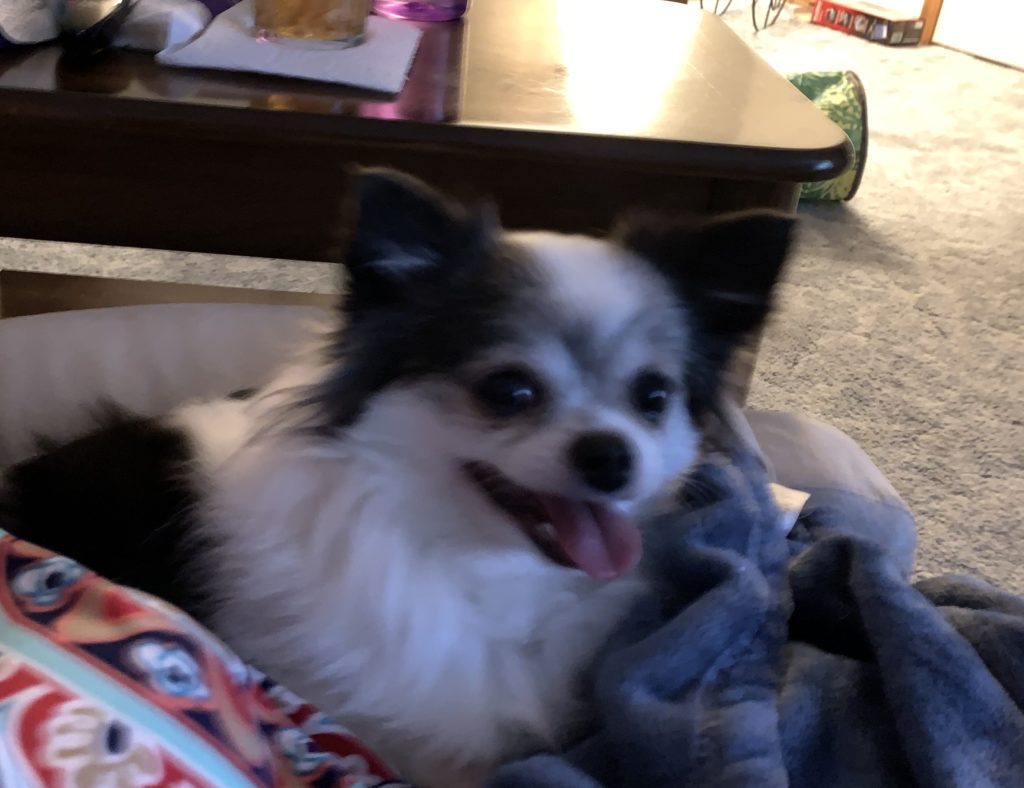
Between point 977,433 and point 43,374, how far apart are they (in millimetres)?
1802

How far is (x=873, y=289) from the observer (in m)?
2.67

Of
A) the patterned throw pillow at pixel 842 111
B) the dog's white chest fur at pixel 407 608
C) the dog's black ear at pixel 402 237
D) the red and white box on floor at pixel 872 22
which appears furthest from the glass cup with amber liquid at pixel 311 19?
the red and white box on floor at pixel 872 22

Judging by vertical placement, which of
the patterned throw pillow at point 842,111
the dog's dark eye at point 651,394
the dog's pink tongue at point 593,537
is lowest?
the patterned throw pillow at point 842,111

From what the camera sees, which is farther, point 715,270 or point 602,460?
point 715,270

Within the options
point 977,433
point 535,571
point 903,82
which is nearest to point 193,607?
point 535,571

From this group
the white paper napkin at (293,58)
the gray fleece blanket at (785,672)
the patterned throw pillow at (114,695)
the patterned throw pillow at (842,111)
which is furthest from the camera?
the patterned throw pillow at (842,111)

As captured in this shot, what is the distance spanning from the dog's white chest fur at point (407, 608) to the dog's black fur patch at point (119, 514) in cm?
5

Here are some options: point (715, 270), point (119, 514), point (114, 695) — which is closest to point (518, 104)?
point (715, 270)

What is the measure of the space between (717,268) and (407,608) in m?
0.43

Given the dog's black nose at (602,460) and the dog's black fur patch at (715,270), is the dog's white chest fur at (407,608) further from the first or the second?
the dog's black fur patch at (715,270)

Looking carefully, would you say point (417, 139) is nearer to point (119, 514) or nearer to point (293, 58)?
point (293, 58)

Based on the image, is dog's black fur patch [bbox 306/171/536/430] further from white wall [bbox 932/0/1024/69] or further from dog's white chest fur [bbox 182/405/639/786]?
white wall [bbox 932/0/1024/69]

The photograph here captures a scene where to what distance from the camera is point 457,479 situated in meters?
0.91

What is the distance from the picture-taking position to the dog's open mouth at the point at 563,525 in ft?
2.94
